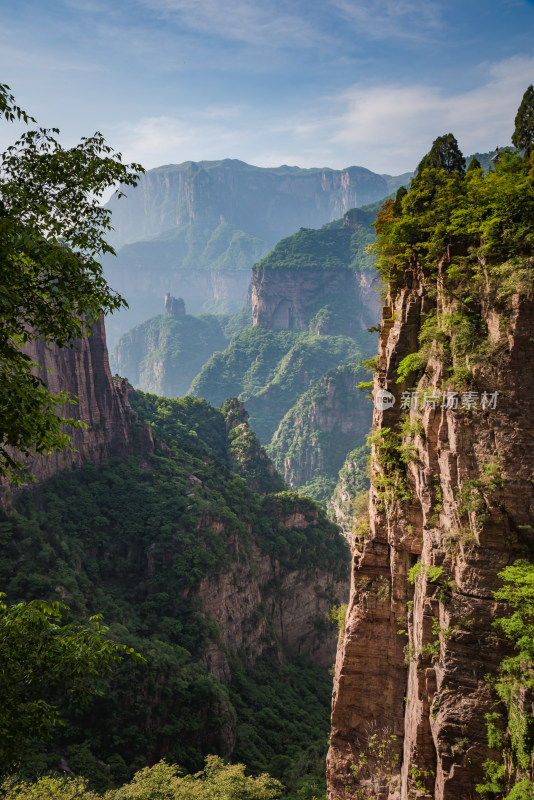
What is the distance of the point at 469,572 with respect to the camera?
12742 mm

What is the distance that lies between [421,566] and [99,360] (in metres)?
39.2

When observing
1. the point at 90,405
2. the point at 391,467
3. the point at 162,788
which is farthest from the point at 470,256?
the point at 90,405

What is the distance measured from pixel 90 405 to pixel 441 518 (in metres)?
38.5

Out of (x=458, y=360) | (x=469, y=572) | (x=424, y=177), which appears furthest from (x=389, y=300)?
(x=469, y=572)

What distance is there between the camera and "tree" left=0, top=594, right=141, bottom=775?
648 cm

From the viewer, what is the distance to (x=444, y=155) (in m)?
22.0

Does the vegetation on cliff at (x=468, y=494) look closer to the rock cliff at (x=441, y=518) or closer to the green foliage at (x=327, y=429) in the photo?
the rock cliff at (x=441, y=518)

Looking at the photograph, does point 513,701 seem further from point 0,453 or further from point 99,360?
point 99,360

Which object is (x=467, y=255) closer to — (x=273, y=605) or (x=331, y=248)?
(x=273, y=605)

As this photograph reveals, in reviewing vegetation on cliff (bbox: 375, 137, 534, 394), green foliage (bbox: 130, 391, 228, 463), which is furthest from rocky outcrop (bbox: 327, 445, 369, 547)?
vegetation on cliff (bbox: 375, 137, 534, 394)

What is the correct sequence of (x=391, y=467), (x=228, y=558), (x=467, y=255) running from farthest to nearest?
(x=228, y=558) → (x=391, y=467) → (x=467, y=255)

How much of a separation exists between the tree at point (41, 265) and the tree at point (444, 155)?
17.3m

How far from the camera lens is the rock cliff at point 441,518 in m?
12.4

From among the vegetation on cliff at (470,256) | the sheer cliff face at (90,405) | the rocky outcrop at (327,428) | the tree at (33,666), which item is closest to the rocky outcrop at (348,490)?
the rocky outcrop at (327,428)
